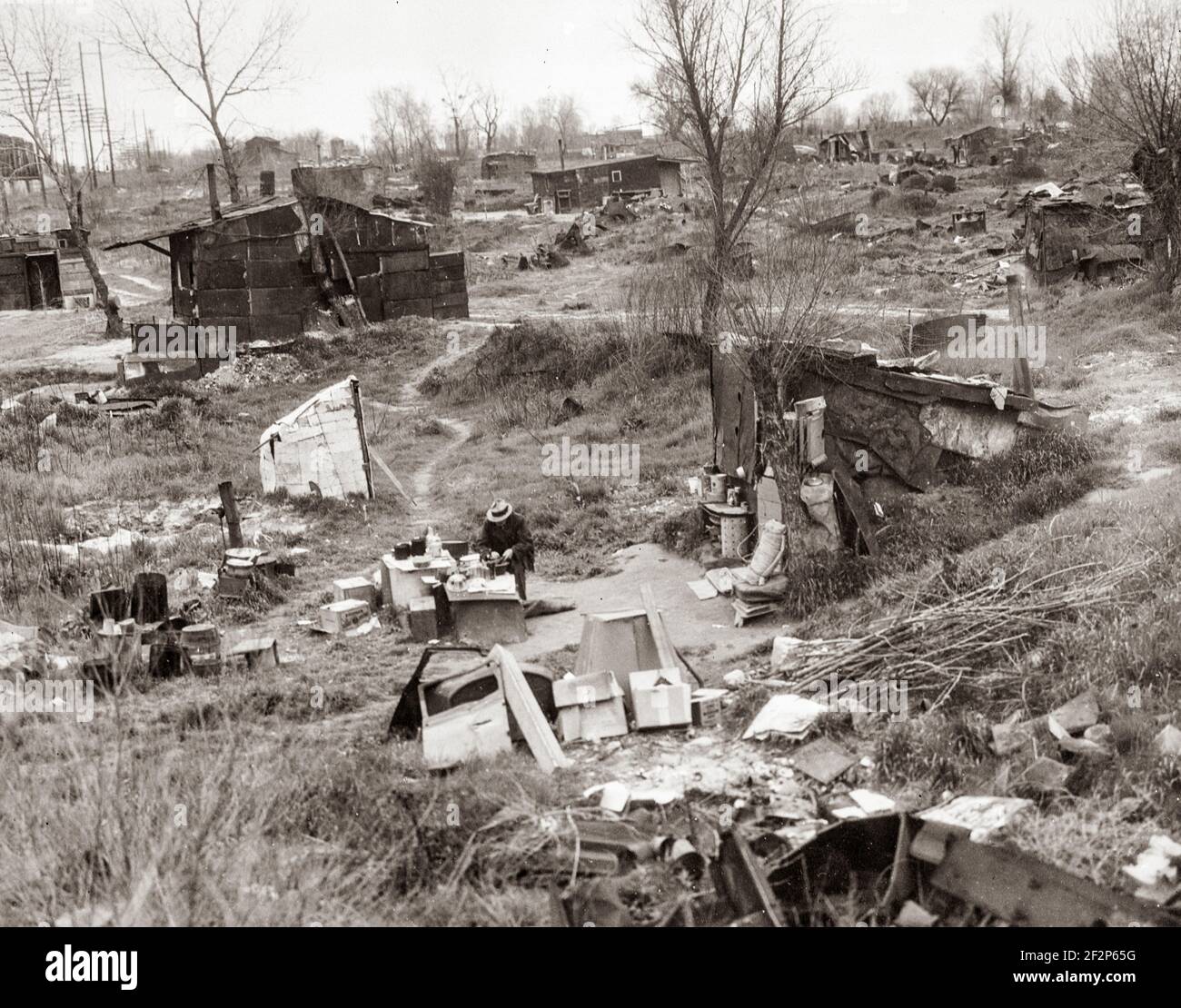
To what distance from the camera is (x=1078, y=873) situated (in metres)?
5.30

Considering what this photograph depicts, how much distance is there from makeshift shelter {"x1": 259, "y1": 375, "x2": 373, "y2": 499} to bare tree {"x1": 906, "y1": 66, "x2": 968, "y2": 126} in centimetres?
7706

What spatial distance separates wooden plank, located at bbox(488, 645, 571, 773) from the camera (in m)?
7.74

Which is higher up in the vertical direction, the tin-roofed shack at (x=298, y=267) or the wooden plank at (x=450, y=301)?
the tin-roofed shack at (x=298, y=267)

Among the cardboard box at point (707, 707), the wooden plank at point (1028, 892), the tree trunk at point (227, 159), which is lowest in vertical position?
the cardboard box at point (707, 707)

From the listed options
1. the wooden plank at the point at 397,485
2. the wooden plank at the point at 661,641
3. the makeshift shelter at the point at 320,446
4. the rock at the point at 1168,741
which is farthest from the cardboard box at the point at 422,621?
the rock at the point at 1168,741

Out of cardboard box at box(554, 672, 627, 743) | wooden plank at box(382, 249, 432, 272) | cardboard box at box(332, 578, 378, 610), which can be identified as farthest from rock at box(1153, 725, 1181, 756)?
wooden plank at box(382, 249, 432, 272)

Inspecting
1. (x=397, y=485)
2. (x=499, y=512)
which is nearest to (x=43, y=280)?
(x=397, y=485)

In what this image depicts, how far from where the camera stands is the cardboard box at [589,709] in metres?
8.20

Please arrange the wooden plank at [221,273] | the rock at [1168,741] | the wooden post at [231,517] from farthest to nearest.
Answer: the wooden plank at [221,273] → the wooden post at [231,517] → the rock at [1168,741]

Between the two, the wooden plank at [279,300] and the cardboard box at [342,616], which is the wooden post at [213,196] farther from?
the cardboard box at [342,616]

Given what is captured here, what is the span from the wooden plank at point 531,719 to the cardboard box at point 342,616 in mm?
A: 3295

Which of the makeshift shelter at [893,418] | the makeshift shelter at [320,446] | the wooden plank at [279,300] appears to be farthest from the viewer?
the wooden plank at [279,300]

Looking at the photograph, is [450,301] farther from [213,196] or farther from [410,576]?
[410,576]
